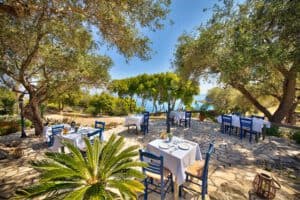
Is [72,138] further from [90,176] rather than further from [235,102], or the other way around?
[235,102]

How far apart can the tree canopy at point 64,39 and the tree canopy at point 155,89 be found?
35.9 feet

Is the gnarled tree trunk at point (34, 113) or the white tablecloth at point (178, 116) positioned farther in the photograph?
the white tablecloth at point (178, 116)

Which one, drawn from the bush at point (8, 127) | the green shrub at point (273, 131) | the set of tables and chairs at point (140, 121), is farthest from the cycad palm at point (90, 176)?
the green shrub at point (273, 131)

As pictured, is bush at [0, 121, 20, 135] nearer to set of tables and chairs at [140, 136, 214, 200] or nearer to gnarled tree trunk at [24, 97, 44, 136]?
gnarled tree trunk at [24, 97, 44, 136]

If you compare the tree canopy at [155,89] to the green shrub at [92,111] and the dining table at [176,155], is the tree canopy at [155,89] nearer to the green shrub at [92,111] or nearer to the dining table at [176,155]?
the green shrub at [92,111]

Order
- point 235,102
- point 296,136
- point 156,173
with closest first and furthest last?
point 156,173 < point 296,136 < point 235,102

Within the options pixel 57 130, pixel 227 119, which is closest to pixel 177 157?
pixel 57 130

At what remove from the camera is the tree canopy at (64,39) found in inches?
160

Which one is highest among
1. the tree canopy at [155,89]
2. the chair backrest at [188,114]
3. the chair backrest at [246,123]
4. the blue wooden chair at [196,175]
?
the tree canopy at [155,89]

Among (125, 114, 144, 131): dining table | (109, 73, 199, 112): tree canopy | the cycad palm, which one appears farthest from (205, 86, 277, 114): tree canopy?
the cycad palm

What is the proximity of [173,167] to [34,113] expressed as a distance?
6190 mm

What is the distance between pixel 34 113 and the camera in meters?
6.96

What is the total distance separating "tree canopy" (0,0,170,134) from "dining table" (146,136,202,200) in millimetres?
3080

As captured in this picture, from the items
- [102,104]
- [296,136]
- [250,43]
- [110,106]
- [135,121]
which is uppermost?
[250,43]
